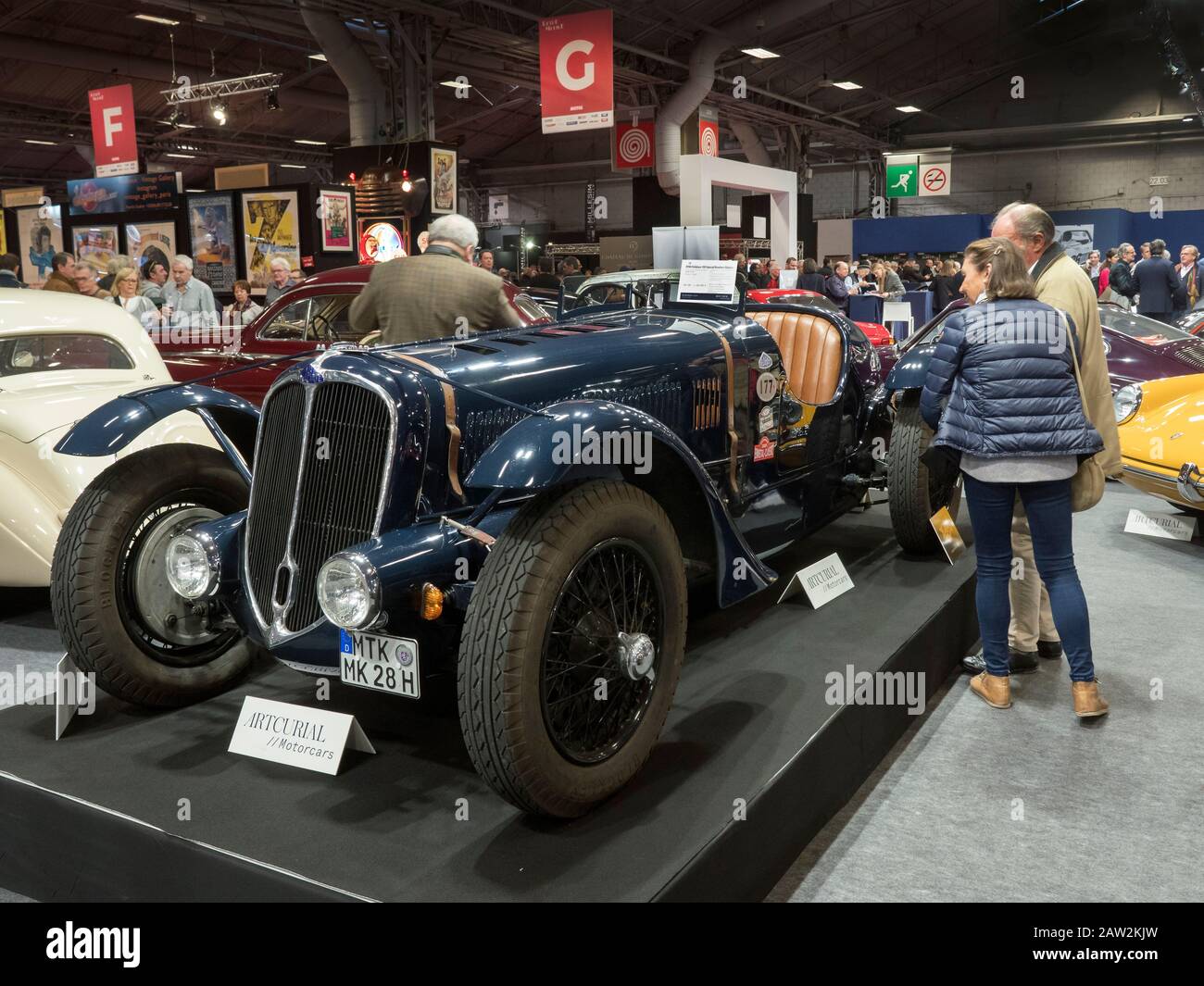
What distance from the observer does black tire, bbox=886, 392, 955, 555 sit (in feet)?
14.3

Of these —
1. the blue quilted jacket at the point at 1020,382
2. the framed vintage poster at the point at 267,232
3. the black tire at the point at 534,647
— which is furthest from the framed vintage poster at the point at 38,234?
the black tire at the point at 534,647

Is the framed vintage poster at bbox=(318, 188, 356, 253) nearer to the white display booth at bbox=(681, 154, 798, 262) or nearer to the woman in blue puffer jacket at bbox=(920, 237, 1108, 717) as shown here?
the white display booth at bbox=(681, 154, 798, 262)

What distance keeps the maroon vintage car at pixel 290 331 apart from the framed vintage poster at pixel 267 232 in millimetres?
5349

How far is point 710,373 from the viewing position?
3.53m

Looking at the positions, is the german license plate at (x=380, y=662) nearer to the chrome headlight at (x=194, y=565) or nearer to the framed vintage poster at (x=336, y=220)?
the chrome headlight at (x=194, y=565)

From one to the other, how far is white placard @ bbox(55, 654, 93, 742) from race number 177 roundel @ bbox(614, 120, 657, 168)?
17.0m

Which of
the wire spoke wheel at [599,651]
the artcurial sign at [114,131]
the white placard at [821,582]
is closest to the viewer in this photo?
the wire spoke wheel at [599,651]

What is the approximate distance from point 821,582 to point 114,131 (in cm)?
1315

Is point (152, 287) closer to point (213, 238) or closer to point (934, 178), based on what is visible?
point (213, 238)

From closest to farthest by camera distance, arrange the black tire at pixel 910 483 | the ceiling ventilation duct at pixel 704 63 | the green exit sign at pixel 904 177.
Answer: the black tire at pixel 910 483 → the ceiling ventilation duct at pixel 704 63 → the green exit sign at pixel 904 177

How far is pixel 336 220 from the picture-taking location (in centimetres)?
1195

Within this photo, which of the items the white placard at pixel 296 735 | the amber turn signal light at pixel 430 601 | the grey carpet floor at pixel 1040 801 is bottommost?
the grey carpet floor at pixel 1040 801

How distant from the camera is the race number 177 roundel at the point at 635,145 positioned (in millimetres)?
18344
